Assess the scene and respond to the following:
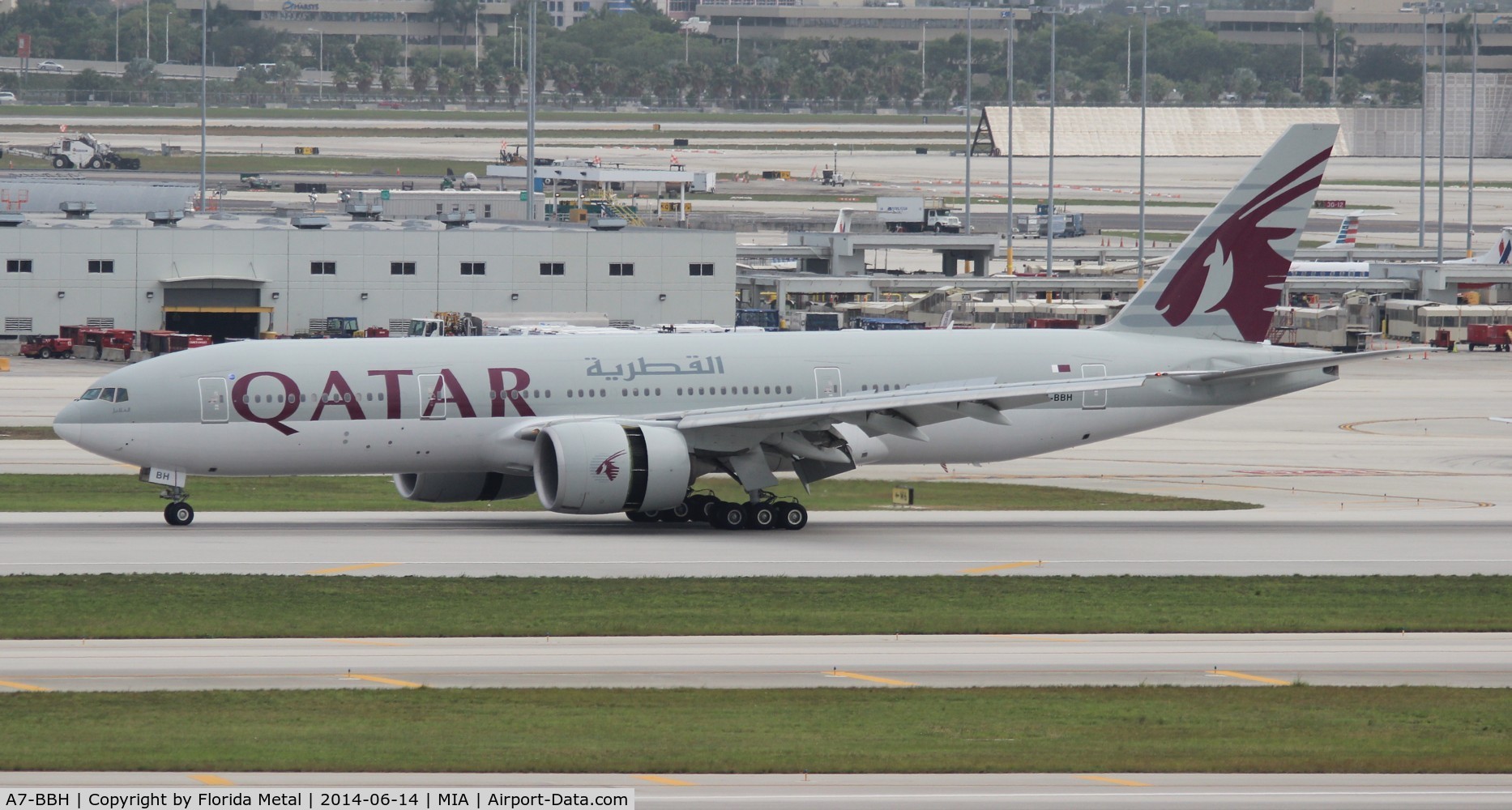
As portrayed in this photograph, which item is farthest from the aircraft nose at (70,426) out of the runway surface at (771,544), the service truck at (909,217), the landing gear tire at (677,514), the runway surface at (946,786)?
the service truck at (909,217)

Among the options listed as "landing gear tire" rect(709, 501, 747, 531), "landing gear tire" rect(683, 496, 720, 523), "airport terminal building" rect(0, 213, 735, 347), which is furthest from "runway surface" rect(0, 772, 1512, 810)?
"airport terminal building" rect(0, 213, 735, 347)

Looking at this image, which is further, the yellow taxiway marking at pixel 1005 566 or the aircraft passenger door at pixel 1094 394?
the aircraft passenger door at pixel 1094 394

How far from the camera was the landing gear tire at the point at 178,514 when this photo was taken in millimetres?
41875

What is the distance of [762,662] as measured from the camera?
90.2ft

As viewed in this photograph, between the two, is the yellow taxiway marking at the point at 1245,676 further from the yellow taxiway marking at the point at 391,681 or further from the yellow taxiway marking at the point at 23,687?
the yellow taxiway marking at the point at 23,687

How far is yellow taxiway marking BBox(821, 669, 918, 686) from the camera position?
2602cm

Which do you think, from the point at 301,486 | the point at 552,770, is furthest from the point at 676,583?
the point at 301,486

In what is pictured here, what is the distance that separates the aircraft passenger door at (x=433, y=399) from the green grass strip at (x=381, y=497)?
565 cm

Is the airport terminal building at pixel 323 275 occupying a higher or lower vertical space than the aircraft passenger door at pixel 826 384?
higher

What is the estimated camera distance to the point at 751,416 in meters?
41.4

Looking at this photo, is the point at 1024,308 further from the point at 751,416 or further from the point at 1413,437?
the point at 751,416

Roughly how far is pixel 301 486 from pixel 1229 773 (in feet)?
120

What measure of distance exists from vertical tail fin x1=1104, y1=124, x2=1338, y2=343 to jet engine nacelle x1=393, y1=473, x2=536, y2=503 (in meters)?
15.3

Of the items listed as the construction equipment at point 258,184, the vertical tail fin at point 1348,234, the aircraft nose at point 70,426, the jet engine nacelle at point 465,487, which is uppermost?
the construction equipment at point 258,184
